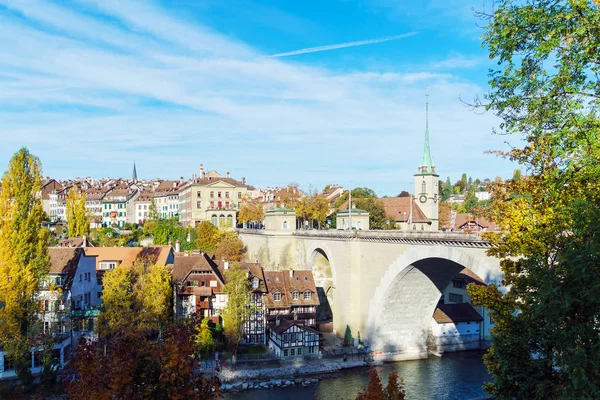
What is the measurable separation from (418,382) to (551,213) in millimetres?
21927

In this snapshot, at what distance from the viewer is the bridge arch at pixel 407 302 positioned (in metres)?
29.6

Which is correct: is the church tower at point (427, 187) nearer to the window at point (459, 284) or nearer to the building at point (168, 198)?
the window at point (459, 284)

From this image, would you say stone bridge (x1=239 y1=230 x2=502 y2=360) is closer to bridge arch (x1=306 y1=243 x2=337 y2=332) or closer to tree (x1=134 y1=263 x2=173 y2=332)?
bridge arch (x1=306 y1=243 x2=337 y2=332)

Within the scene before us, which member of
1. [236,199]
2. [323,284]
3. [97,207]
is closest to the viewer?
[323,284]

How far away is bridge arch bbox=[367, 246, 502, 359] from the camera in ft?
97.1

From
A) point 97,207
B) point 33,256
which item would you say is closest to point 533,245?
point 33,256

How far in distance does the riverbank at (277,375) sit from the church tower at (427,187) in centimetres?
2941

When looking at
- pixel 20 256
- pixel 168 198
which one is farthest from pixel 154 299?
pixel 168 198

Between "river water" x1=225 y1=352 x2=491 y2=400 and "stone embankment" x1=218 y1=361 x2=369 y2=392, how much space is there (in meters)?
0.52

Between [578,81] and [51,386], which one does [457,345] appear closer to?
[51,386]

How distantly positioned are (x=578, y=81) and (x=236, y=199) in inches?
2806

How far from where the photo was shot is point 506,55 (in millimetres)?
9883

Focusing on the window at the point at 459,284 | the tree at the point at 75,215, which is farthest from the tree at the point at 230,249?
the window at the point at 459,284

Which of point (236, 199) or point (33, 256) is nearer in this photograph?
point (33, 256)
